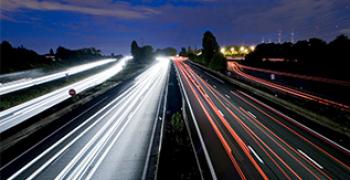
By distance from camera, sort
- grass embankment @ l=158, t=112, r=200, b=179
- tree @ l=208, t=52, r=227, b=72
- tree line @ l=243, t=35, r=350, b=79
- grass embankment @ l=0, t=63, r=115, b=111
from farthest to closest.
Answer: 1. tree @ l=208, t=52, r=227, b=72
2. tree line @ l=243, t=35, r=350, b=79
3. grass embankment @ l=0, t=63, r=115, b=111
4. grass embankment @ l=158, t=112, r=200, b=179

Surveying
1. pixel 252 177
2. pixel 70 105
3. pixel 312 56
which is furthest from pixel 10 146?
pixel 312 56

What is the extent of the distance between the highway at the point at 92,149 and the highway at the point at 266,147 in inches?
206

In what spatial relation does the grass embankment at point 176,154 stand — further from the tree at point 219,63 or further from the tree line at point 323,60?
the tree at point 219,63

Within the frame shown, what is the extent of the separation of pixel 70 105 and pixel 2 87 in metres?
18.1

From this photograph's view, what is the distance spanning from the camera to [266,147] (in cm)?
1631

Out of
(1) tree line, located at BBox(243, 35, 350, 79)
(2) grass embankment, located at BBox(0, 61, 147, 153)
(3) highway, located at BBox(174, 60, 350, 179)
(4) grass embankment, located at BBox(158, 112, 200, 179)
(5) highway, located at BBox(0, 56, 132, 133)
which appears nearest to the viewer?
(4) grass embankment, located at BBox(158, 112, 200, 179)

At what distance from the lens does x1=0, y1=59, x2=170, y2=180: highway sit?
1351 centimetres

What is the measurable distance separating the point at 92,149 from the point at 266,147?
12595mm

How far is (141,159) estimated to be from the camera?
15031mm

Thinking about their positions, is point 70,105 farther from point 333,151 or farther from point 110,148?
point 333,151

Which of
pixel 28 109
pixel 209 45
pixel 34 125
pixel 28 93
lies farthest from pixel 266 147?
pixel 209 45

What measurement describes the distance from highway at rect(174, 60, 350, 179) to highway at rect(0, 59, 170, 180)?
524 centimetres

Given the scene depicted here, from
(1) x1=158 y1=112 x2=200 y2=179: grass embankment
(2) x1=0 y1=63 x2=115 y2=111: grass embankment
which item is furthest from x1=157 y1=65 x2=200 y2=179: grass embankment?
(2) x1=0 y1=63 x2=115 y2=111: grass embankment

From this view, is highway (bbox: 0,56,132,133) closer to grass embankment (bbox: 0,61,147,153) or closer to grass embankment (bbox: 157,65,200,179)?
grass embankment (bbox: 0,61,147,153)
